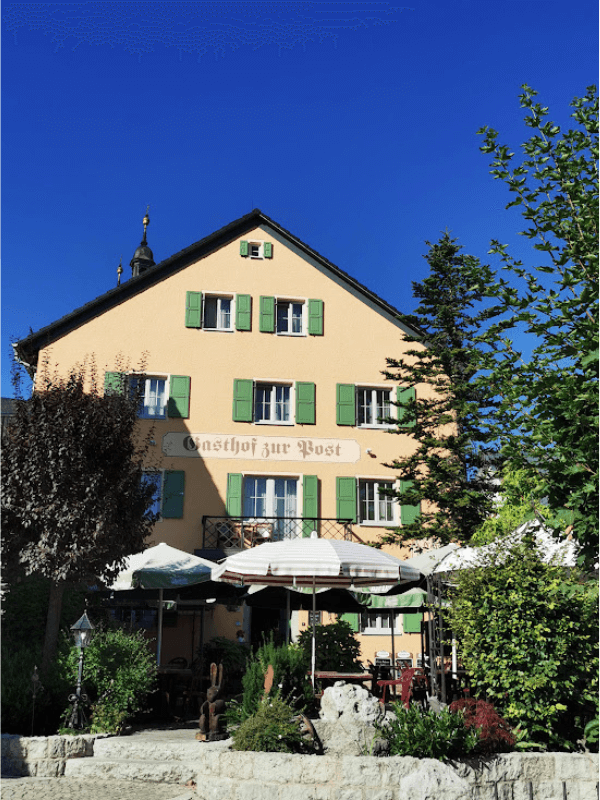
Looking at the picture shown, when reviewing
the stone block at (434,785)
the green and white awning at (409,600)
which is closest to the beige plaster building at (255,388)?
the green and white awning at (409,600)

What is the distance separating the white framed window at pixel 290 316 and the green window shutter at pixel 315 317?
8.7 inches

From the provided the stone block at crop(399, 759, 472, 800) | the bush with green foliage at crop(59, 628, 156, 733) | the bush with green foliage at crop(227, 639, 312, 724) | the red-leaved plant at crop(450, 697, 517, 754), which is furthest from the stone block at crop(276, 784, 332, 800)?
the bush with green foliage at crop(59, 628, 156, 733)

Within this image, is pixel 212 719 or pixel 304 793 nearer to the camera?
pixel 304 793

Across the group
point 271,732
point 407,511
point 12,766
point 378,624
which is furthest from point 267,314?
point 271,732

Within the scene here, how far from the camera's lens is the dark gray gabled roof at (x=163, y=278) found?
65.1ft

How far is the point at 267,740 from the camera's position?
7.82m

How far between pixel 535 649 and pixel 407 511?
11188 millimetres

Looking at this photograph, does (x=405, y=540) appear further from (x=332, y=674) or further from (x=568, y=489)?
(x=568, y=489)

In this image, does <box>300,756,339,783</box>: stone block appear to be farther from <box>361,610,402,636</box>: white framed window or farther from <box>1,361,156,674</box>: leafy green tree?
<box>361,610,402,636</box>: white framed window

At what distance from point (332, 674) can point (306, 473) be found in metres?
9.65

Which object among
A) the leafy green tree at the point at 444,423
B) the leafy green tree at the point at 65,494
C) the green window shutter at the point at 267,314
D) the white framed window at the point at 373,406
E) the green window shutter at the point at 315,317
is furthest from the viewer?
the green window shutter at the point at 315,317

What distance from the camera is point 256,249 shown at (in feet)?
70.7

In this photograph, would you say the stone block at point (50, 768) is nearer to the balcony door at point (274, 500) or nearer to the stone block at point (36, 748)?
the stone block at point (36, 748)

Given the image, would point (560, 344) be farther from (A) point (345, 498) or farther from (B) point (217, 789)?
(A) point (345, 498)
